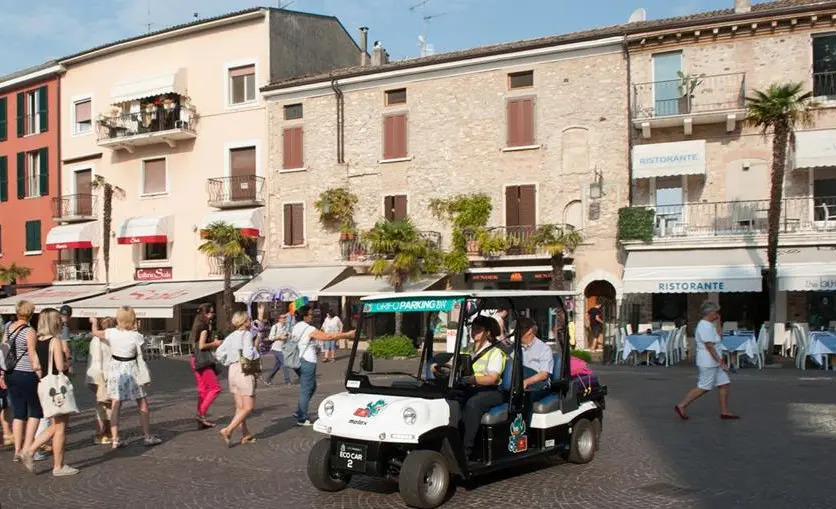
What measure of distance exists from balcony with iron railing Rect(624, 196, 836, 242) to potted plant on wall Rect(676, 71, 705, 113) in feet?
9.88

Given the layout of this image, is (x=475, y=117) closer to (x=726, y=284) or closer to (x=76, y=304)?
(x=726, y=284)

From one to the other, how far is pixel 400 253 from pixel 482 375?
66.4 feet

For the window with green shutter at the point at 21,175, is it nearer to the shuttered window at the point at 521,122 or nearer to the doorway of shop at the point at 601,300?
the shuttered window at the point at 521,122

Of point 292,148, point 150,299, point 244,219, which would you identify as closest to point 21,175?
point 150,299

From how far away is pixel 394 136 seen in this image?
1227 inches

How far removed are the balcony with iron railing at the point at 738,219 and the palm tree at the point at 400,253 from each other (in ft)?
24.7

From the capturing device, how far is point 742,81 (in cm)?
2561

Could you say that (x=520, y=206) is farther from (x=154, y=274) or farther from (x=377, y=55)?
(x=154, y=274)

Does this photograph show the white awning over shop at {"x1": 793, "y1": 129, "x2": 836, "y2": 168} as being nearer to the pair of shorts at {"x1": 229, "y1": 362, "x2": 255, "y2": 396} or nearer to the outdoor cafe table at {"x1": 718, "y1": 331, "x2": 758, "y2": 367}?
the outdoor cafe table at {"x1": 718, "y1": 331, "x2": 758, "y2": 367}

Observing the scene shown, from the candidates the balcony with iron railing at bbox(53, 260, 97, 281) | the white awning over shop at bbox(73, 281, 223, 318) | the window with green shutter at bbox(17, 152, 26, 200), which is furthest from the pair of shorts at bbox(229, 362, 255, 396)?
the window with green shutter at bbox(17, 152, 26, 200)

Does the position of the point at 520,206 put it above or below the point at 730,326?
above

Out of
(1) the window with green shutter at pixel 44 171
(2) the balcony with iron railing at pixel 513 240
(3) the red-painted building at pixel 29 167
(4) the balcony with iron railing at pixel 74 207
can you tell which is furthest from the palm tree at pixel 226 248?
(1) the window with green shutter at pixel 44 171

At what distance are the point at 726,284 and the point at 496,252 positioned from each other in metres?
7.72

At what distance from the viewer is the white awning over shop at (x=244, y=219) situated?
32781 mm
